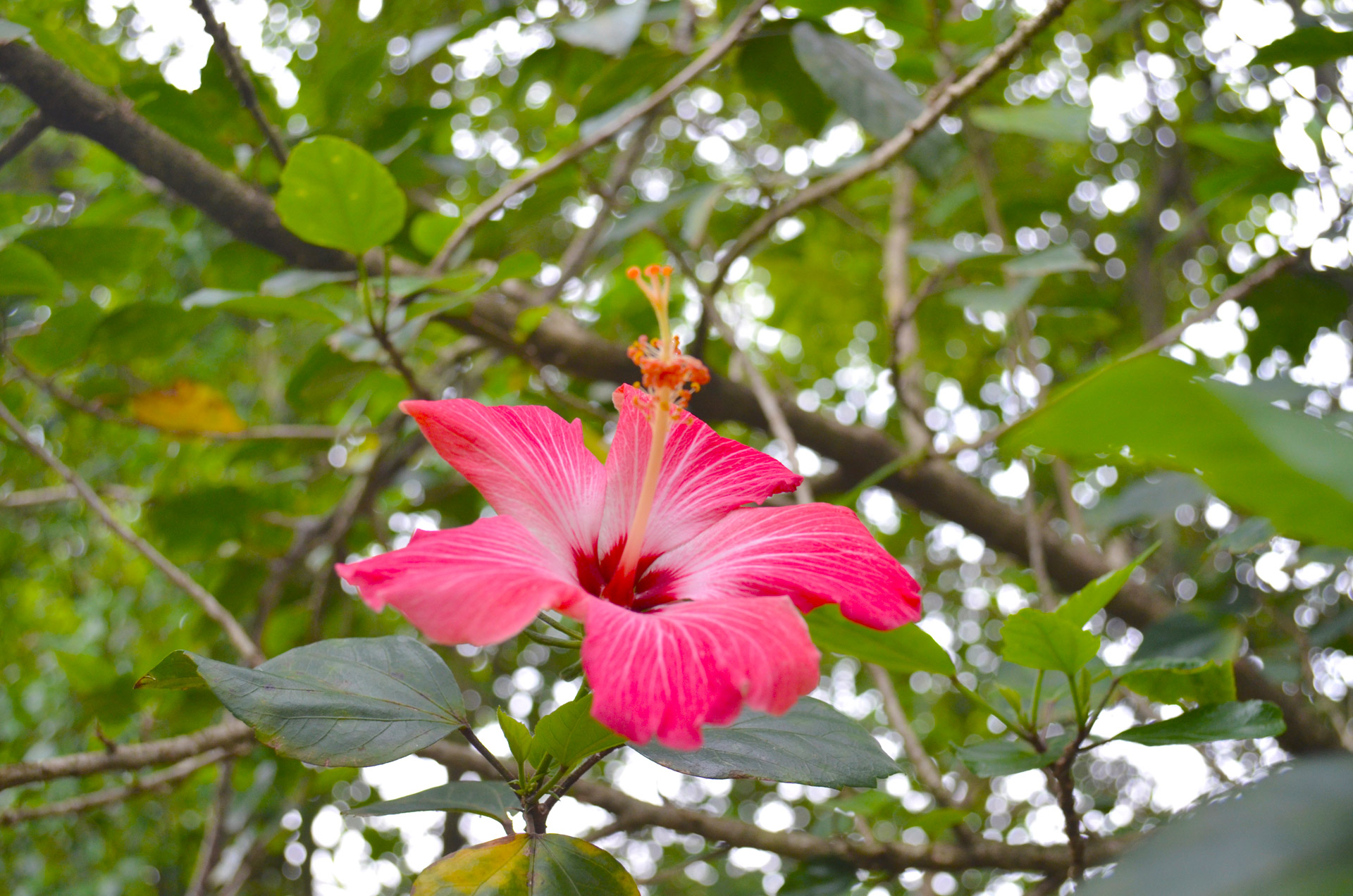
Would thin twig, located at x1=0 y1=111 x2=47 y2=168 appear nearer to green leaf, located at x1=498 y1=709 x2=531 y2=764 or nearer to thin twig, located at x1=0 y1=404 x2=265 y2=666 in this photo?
thin twig, located at x1=0 y1=404 x2=265 y2=666

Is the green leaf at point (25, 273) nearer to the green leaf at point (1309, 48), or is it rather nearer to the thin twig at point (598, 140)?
the thin twig at point (598, 140)

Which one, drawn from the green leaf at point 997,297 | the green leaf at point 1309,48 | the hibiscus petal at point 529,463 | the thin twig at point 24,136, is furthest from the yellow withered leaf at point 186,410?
the green leaf at point 1309,48

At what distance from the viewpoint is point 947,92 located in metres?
A: 1.04

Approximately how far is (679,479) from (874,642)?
0.21 m

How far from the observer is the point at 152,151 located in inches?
45.9

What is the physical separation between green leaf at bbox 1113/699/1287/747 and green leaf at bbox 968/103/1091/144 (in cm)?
88

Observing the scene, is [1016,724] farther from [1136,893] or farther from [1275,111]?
[1275,111]

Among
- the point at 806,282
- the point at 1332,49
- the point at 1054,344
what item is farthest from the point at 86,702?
the point at 1054,344

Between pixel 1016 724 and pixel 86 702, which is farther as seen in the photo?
pixel 86 702

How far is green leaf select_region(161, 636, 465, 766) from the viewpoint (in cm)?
56

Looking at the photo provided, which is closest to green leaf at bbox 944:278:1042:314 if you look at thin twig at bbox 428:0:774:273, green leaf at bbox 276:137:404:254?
thin twig at bbox 428:0:774:273

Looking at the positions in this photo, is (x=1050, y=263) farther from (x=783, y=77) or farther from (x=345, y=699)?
(x=345, y=699)

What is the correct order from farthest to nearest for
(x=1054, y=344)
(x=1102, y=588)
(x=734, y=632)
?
(x=1054, y=344), (x=1102, y=588), (x=734, y=632)

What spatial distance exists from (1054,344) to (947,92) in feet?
4.43
